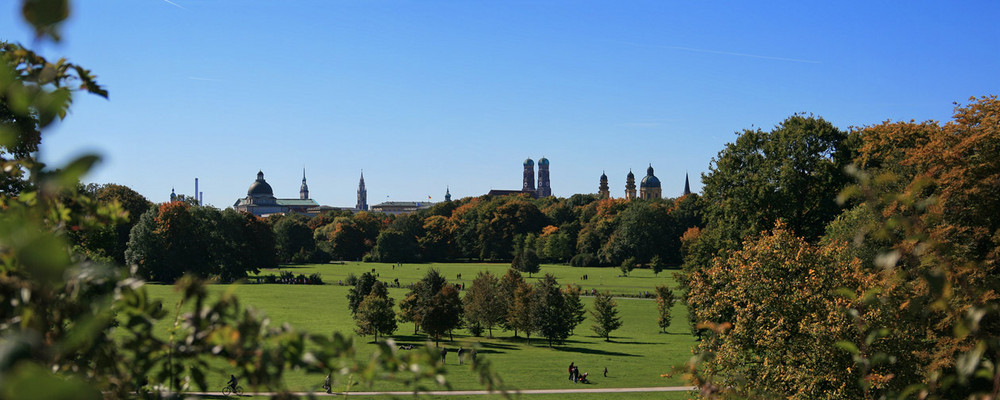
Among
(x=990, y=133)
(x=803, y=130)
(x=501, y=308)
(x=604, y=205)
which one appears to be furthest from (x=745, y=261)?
(x=604, y=205)

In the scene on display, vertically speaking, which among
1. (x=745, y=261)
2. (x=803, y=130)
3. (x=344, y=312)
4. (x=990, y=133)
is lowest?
(x=344, y=312)

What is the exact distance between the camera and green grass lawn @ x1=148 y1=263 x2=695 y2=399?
101 feet

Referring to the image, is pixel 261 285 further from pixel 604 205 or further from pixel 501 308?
pixel 604 205

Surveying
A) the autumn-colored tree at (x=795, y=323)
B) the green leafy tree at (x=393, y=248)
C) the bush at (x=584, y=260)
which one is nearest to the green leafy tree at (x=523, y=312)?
the autumn-colored tree at (x=795, y=323)

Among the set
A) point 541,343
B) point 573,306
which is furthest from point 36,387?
point 573,306

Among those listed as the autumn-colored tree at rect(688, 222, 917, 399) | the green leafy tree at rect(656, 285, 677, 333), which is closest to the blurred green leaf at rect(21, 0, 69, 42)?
the autumn-colored tree at rect(688, 222, 917, 399)

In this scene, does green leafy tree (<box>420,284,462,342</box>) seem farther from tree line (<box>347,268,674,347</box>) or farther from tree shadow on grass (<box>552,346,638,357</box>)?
tree shadow on grass (<box>552,346,638,357</box>)

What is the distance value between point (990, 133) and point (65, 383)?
75.7ft

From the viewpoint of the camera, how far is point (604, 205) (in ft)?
370

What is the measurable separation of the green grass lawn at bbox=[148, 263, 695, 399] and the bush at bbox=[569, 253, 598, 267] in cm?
2173

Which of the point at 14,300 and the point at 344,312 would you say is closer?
the point at 14,300

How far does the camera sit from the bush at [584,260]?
9969cm

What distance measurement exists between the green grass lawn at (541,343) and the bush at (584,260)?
71.3 feet

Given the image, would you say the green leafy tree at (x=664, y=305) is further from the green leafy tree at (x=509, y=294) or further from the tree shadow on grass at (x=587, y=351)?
the green leafy tree at (x=509, y=294)
